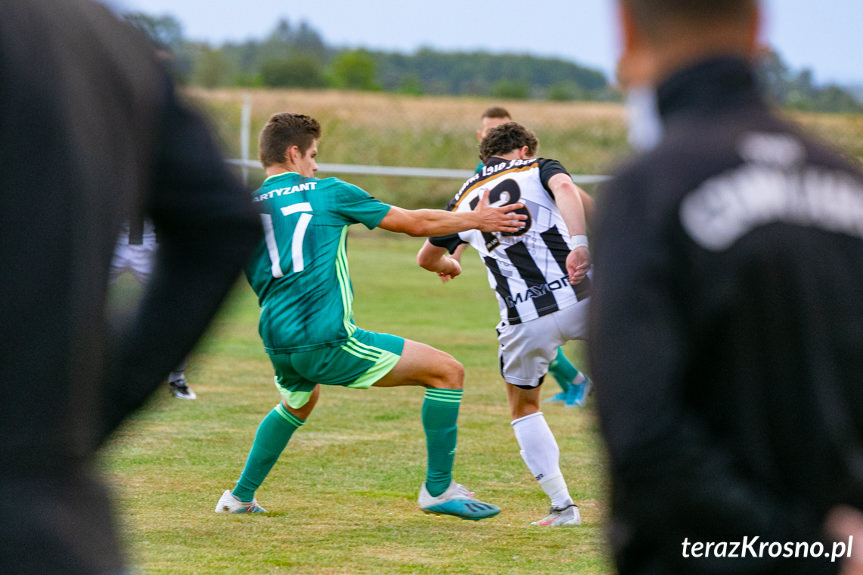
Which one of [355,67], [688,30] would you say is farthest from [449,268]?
[355,67]

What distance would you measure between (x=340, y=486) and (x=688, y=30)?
537cm

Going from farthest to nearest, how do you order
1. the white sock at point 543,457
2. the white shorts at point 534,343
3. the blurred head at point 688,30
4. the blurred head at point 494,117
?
the blurred head at point 494,117 < the white shorts at point 534,343 < the white sock at point 543,457 < the blurred head at point 688,30

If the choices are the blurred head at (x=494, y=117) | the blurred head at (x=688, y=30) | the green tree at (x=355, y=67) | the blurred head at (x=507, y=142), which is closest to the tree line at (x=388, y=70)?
the green tree at (x=355, y=67)

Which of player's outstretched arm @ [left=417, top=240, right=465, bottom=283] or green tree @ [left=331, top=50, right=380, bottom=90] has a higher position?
player's outstretched arm @ [left=417, top=240, right=465, bottom=283]

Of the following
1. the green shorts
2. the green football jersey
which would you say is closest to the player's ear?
the green football jersey

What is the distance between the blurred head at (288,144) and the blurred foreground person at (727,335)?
456 centimetres

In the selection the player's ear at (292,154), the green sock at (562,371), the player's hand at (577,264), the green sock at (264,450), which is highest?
the player's ear at (292,154)

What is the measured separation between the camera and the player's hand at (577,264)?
Answer: 626cm

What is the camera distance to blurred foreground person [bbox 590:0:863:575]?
1.63m

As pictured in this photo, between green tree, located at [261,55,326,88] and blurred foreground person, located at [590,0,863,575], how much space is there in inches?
2681

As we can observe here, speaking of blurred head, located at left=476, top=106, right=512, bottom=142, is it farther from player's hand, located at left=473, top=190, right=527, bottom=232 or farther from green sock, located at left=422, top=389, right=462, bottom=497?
green sock, located at left=422, top=389, right=462, bottom=497

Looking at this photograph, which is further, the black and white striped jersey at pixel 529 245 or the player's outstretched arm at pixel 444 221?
the black and white striped jersey at pixel 529 245

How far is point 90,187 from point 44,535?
45cm

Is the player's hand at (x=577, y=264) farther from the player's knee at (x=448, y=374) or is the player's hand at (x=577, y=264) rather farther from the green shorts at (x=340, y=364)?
the green shorts at (x=340, y=364)
